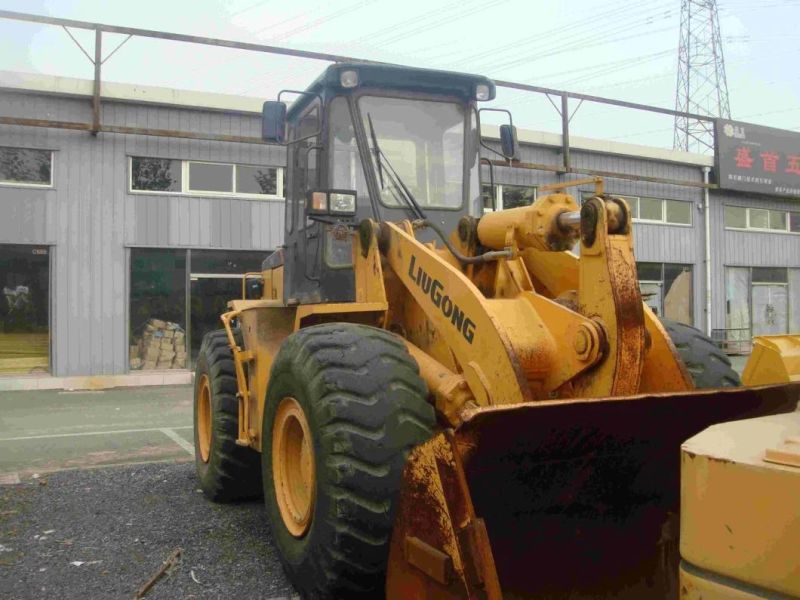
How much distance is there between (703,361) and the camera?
4734mm

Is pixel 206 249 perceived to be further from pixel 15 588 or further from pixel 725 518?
pixel 725 518

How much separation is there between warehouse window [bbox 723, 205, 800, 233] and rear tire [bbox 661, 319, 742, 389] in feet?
72.4

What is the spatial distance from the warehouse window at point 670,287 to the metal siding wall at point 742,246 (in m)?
1.01

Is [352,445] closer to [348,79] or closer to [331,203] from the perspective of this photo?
[331,203]

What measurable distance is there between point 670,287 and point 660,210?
2348 mm

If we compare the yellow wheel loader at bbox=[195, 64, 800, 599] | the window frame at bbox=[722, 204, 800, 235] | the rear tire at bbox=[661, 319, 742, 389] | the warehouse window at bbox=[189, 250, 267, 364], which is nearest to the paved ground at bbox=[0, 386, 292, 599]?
the yellow wheel loader at bbox=[195, 64, 800, 599]

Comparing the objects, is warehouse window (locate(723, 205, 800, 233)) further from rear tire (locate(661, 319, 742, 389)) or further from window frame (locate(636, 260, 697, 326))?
rear tire (locate(661, 319, 742, 389))

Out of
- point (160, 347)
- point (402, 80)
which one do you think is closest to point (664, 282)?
point (160, 347)

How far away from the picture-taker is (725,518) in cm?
178

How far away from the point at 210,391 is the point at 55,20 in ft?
38.4

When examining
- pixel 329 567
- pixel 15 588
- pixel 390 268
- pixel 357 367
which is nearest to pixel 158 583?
pixel 15 588

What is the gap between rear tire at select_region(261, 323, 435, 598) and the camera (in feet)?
11.5

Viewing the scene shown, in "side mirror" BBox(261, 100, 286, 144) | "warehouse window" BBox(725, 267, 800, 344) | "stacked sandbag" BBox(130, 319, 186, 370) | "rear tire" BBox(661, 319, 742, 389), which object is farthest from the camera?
"warehouse window" BBox(725, 267, 800, 344)

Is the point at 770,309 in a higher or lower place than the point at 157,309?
lower
